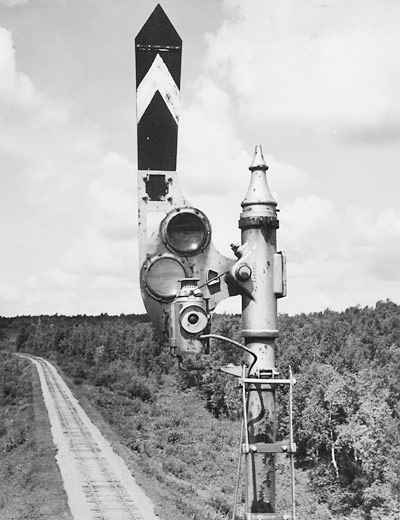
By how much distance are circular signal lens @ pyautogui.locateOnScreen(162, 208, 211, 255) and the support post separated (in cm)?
47

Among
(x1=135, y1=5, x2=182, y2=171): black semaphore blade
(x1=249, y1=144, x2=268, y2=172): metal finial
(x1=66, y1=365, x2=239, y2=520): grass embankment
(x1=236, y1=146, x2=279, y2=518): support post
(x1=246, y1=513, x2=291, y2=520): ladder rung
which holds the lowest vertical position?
(x1=66, y1=365, x2=239, y2=520): grass embankment

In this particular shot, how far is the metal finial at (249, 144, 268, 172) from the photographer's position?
8.09 metres

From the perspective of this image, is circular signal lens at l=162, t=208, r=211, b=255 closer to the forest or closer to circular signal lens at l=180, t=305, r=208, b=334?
circular signal lens at l=180, t=305, r=208, b=334

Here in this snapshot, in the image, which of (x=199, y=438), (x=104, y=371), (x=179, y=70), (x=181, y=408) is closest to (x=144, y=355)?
(x=104, y=371)

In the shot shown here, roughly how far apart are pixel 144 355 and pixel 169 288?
340ft

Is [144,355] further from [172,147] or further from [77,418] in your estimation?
[172,147]

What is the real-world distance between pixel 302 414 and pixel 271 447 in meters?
55.2

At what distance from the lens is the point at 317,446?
58344 mm

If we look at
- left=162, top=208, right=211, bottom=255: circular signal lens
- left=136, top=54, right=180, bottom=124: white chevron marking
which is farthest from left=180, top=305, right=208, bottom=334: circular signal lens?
left=136, top=54, right=180, bottom=124: white chevron marking

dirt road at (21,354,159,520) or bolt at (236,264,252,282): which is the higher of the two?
bolt at (236,264,252,282)

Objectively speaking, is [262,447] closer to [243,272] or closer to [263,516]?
[263,516]

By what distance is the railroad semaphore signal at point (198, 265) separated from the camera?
7465mm

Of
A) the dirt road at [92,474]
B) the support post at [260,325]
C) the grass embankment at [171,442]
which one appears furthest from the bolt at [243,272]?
the grass embankment at [171,442]

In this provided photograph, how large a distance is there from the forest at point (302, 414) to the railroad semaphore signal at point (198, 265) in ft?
50.9
